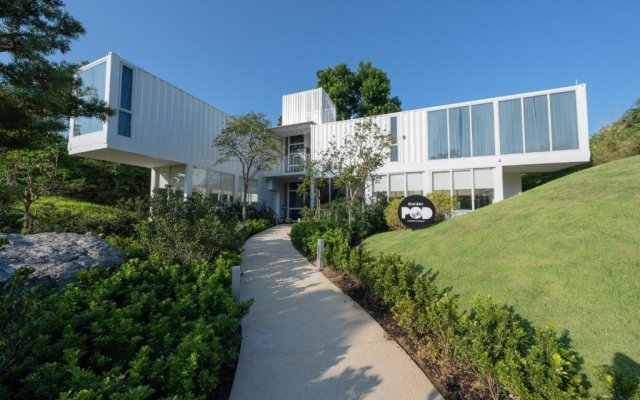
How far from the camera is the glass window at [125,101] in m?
10.7

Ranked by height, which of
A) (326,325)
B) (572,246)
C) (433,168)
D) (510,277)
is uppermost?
(433,168)

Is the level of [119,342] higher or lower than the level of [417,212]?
lower

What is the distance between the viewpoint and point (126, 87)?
36.0 feet

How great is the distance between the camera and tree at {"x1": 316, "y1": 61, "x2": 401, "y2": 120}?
27.4 metres

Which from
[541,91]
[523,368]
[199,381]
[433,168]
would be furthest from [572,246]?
[541,91]

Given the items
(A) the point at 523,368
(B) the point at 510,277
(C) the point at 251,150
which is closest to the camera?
(A) the point at 523,368

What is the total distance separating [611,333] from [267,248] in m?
8.22

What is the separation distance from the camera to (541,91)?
12.9 metres

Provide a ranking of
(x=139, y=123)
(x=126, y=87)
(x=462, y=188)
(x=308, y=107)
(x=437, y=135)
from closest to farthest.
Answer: (x=126, y=87) < (x=139, y=123) < (x=462, y=188) < (x=437, y=135) < (x=308, y=107)

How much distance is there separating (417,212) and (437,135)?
7.64 metres

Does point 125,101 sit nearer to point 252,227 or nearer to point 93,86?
point 93,86

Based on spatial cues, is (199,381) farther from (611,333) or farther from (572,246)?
(572,246)

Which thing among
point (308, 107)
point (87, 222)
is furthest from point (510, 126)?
point (87, 222)

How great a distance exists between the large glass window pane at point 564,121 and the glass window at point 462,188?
3663 millimetres
